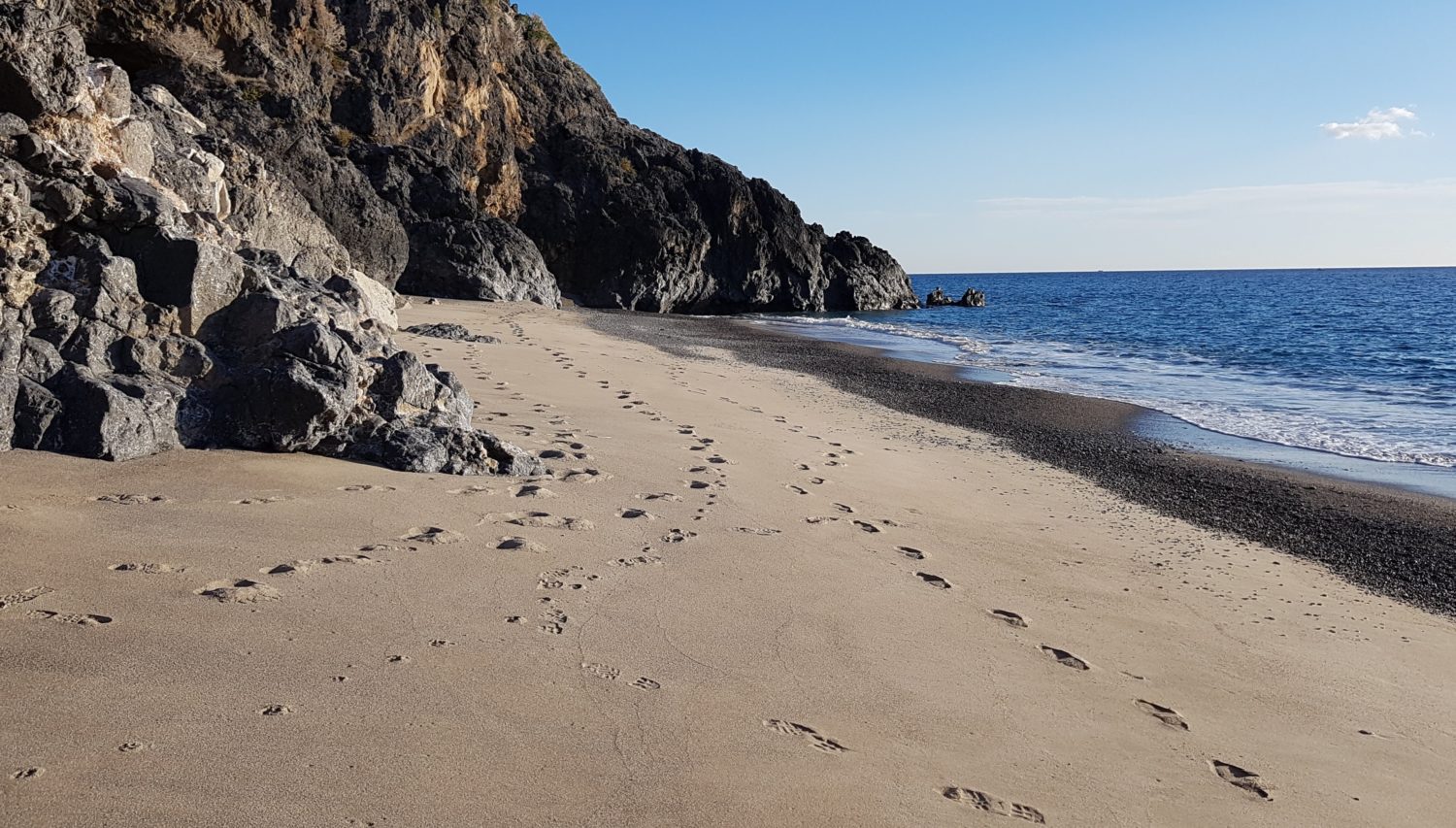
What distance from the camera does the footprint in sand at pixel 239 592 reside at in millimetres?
3752

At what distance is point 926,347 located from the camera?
2739 centimetres

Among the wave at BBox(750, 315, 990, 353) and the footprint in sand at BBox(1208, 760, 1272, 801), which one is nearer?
the footprint in sand at BBox(1208, 760, 1272, 801)

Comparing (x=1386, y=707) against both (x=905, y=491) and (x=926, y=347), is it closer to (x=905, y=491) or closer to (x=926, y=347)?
(x=905, y=491)

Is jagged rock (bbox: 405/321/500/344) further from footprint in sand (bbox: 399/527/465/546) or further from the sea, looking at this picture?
footprint in sand (bbox: 399/527/465/546)

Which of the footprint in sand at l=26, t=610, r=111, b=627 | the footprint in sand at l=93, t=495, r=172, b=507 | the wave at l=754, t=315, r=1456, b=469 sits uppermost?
the footprint in sand at l=93, t=495, r=172, b=507

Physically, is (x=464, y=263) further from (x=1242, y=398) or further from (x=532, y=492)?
(x=532, y=492)

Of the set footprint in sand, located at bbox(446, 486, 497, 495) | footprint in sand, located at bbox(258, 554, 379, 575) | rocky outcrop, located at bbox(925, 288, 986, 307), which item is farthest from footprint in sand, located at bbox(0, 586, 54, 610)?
rocky outcrop, located at bbox(925, 288, 986, 307)

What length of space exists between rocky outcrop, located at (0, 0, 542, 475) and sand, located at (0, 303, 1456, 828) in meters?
0.25

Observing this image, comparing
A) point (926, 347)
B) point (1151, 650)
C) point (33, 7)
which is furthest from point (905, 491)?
point (926, 347)

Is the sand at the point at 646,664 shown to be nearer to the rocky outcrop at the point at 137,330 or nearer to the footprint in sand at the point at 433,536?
the footprint in sand at the point at 433,536

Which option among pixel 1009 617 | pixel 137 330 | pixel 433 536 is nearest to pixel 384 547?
pixel 433 536

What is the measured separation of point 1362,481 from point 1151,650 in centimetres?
679

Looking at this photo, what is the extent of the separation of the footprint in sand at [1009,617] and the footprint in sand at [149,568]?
12.6ft

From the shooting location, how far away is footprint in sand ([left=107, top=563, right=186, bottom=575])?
3.86 meters
